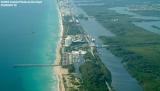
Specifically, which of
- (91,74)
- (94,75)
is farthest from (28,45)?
(94,75)

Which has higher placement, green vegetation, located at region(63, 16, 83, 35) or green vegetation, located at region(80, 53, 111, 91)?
green vegetation, located at region(63, 16, 83, 35)

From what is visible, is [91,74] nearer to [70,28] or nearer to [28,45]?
[28,45]

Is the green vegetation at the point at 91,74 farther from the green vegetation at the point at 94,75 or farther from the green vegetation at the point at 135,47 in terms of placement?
the green vegetation at the point at 135,47

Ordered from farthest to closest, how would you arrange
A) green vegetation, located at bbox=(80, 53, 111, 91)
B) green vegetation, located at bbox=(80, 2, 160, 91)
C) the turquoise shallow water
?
green vegetation, located at bbox=(80, 2, 160, 91), the turquoise shallow water, green vegetation, located at bbox=(80, 53, 111, 91)

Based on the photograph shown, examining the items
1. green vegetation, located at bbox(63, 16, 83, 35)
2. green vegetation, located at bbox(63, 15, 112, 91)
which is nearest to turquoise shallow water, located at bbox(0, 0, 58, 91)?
green vegetation, located at bbox(63, 16, 83, 35)

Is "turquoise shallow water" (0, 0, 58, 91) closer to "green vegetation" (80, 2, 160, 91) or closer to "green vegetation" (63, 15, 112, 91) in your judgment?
"green vegetation" (63, 15, 112, 91)

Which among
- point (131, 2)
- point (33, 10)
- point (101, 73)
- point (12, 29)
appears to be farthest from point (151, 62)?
point (131, 2)

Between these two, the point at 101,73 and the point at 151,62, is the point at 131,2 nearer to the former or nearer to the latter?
the point at 151,62
